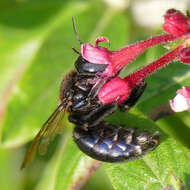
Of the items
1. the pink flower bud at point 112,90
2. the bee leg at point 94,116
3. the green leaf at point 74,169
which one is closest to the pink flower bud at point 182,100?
the pink flower bud at point 112,90

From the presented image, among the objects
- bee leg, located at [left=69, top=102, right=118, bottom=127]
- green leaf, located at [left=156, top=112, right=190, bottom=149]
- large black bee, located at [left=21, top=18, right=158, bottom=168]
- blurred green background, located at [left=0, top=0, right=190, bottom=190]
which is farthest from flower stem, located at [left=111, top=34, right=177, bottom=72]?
green leaf, located at [left=156, top=112, right=190, bottom=149]

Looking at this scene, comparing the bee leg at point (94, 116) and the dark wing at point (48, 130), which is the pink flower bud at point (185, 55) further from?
the dark wing at point (48, 130)

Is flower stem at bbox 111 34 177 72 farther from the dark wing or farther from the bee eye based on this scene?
the dark wing

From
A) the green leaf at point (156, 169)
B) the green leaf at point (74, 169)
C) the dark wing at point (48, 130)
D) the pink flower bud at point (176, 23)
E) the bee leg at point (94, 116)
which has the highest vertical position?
the pink flower bud at point (176, 23)

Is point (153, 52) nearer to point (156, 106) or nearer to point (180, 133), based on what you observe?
point (156, 106)

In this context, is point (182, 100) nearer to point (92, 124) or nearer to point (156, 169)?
point (156, 169)

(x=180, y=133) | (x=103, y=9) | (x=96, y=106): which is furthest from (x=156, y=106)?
(x=103, y=9)
